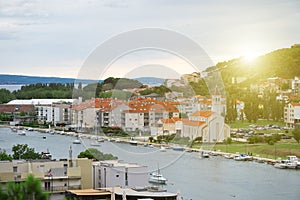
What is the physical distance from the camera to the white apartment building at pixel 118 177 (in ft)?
18.6

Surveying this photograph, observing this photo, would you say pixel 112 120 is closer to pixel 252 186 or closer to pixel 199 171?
pixel 199 171

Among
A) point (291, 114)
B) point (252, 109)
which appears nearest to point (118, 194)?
point (291, 114)

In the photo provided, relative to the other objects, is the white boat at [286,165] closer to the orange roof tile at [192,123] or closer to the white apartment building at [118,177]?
the orange roof tile at [192,123]

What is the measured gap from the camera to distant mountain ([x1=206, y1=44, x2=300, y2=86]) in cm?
2205

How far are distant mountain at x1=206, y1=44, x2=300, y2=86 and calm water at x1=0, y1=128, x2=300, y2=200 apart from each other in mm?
10809

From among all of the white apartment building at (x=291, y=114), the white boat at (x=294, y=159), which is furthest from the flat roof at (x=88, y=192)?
the white apartment building at (x=291, y=114)

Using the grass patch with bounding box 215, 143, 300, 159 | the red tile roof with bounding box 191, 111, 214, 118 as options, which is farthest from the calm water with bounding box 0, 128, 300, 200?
the red tile roof with bounding box 191, 111, 214, 118

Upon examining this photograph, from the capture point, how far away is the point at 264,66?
23406 mm

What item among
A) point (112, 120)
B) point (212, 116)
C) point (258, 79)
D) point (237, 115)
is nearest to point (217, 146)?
point (212, 116)

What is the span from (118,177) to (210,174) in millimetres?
2639

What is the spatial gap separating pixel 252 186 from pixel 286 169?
6.14ft

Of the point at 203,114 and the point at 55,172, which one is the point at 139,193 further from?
the point at 203,114

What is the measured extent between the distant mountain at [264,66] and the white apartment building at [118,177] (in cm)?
1588

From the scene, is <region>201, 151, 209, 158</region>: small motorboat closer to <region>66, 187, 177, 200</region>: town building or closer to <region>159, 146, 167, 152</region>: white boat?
<region>159, 146, 167, 152</region>: white boat
